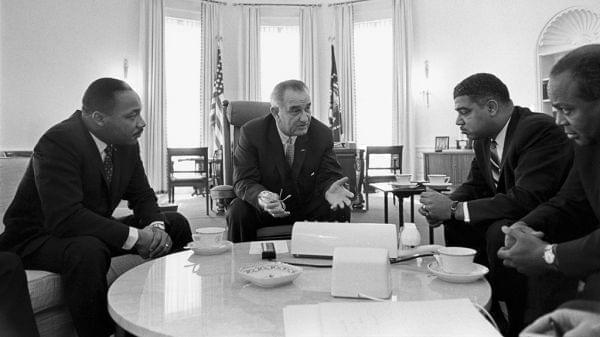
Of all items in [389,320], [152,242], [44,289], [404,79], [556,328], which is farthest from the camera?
[404,79]

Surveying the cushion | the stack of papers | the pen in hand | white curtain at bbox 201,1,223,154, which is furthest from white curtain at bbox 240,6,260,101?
the pen in hand

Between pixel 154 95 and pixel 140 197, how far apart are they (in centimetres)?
500

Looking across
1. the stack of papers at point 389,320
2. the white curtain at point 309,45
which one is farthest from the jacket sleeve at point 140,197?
the white curtain at point 309,45

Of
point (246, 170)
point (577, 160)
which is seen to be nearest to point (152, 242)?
point (246, 170)

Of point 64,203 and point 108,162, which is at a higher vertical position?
point 108,162

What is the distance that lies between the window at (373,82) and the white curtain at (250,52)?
1.63m

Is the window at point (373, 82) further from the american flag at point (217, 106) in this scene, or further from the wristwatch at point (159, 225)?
the wristwatch at point (159, 225)

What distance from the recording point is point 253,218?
7.09 ft

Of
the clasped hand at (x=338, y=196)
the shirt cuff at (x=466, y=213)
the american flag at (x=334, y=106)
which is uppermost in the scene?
the american flag at (x=334, y=106)

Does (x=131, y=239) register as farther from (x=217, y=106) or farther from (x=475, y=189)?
(x=217, y=106)

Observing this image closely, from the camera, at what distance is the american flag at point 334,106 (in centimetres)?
647

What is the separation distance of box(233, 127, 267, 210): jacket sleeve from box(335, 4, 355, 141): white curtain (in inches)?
192

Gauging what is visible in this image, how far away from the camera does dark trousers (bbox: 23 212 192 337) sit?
1362 mm

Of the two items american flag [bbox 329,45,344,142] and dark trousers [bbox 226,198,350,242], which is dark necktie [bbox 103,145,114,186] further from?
american flag [bbox 329,45,344,142]
